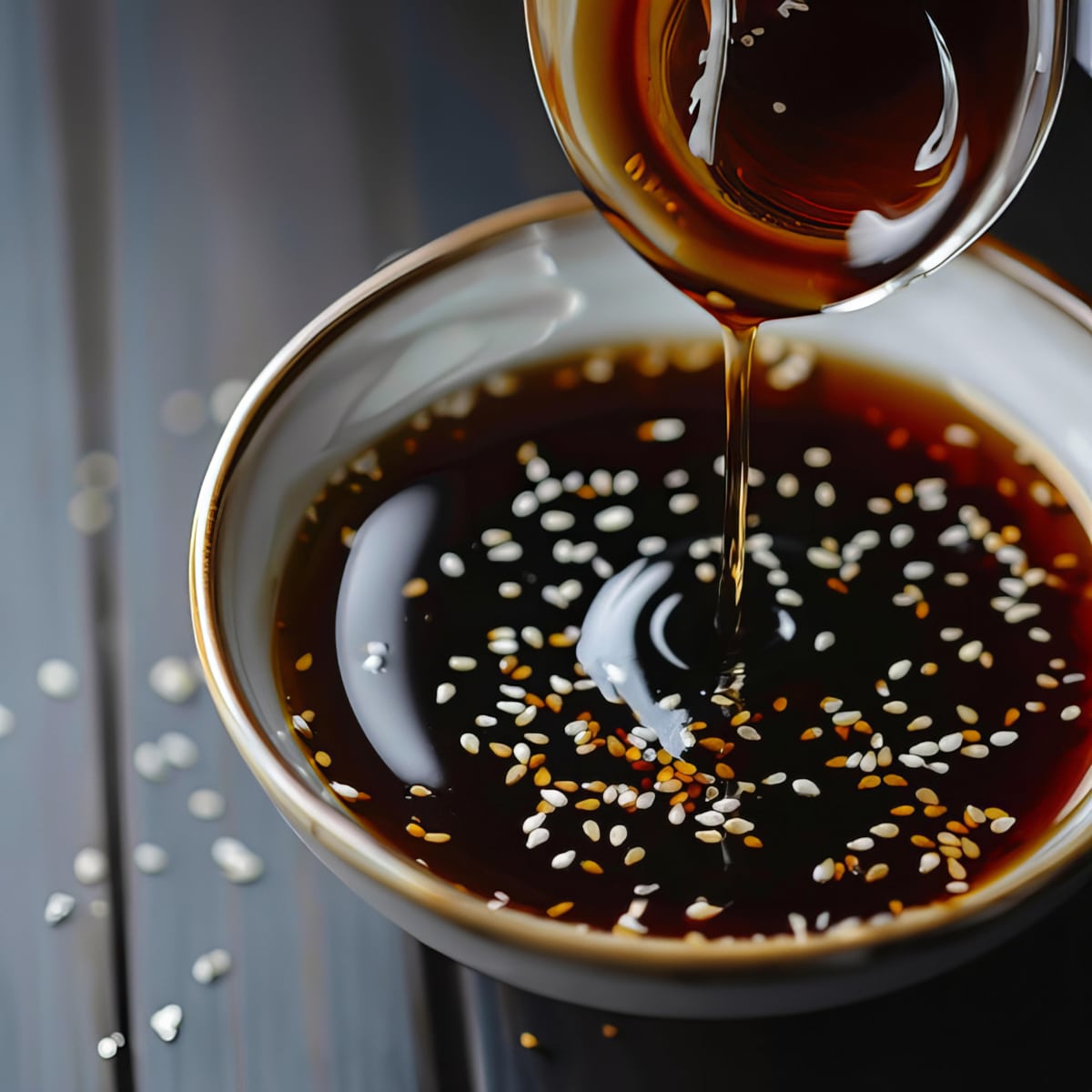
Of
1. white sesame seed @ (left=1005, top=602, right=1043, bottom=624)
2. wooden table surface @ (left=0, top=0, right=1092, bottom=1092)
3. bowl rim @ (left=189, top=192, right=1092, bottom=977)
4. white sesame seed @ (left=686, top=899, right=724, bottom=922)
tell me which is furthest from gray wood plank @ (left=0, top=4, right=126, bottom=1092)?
white sesame seed @ (left=1005, top=602, right=1043, bottom=624)

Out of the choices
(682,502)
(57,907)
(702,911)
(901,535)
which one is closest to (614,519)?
(682,502)

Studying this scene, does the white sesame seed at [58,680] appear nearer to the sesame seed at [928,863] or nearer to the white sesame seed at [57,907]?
the white sesame seed at [57,907]

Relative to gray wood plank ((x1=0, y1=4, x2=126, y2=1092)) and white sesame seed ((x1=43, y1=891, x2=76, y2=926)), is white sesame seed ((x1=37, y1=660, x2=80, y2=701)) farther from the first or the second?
white sesame seed ((x1=43, y1=891, x2=76, y2=926))

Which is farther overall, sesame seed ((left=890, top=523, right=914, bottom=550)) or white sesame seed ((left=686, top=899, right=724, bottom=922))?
sesame seed ((left=890, top=523, right=914, bottom=550))

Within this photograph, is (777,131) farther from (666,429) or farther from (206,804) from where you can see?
(206,804)

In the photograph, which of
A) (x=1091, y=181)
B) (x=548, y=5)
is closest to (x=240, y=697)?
(x=548, y=5)

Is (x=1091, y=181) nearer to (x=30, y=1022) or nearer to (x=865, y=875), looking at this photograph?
(x=865, y=875)

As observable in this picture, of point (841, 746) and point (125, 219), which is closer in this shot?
point (841, 746)
